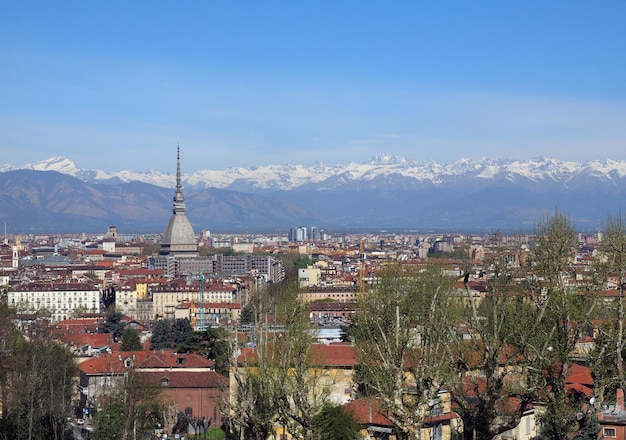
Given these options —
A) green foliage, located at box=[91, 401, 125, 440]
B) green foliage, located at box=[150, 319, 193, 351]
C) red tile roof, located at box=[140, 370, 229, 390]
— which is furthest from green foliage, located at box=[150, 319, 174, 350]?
green foliage, located at box=[91, 401, 125, 440]

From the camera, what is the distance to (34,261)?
119m

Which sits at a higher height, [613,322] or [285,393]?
[613,322]

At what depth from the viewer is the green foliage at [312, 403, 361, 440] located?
799 inches

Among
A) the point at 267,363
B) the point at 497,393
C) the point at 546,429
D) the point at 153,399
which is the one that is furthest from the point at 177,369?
the point at 497,393

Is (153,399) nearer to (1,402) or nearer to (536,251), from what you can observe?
(1,402)

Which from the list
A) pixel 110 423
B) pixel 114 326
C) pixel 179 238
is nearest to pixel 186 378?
pixel 110 423

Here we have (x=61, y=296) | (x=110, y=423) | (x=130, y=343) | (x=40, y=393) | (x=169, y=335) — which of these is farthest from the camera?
(x=61, y=296)

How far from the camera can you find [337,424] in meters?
20.6

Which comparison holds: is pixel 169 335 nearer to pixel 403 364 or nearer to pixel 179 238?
pixel 403 364

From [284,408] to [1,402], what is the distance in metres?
11.7

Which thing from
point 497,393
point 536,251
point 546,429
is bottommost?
point 546,429

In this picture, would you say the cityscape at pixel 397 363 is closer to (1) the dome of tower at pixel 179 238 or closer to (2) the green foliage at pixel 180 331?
(2) the green foliage at pixel 180 331

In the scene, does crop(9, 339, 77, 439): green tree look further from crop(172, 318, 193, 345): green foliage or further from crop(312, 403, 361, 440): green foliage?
crop(172, 318, 193, 345): green foliage

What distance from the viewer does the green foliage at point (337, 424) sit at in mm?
20297
